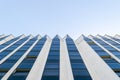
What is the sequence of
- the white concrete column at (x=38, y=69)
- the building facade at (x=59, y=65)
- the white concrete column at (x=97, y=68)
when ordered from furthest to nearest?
the building facade at (x=59, y=65)
the white concrete column at (x=97, y=68)
the white concrete column at (x=38, y=69)

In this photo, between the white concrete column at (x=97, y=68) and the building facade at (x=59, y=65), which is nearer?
the white concrete column at (x=97, y=68)

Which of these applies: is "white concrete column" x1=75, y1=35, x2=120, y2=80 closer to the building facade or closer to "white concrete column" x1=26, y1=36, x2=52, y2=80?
the building facade

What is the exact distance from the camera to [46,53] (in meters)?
31.4

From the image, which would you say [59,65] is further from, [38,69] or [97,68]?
[97,68]

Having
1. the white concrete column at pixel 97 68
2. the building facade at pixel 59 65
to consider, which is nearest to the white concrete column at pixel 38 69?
the building facade at pixel 59 65

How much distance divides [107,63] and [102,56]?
355 cm

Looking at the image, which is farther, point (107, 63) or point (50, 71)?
point (107, 63)

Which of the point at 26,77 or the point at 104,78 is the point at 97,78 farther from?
the point at 26,77

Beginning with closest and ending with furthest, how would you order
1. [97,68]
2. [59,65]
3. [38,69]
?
1. [38,69]
2. [97,68]
3. [59,65]

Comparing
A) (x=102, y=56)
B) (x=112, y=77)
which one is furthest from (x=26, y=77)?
(x=102, y=56)

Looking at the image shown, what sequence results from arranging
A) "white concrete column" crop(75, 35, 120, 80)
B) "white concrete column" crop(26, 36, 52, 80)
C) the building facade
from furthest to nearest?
the building facade → "white concrete column" crop(75, 35, 120, 80) → "white concrete column" crop(26, 36, 52, 80)

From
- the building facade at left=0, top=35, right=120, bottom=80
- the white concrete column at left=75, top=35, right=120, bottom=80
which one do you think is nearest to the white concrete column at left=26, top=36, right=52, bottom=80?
the building facade at left=0, top=35, right=120, bottom=80

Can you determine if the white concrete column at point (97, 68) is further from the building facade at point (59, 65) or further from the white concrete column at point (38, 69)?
the white concrete column at point (38, 69)

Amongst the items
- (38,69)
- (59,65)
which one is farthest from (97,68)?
(38,69)
